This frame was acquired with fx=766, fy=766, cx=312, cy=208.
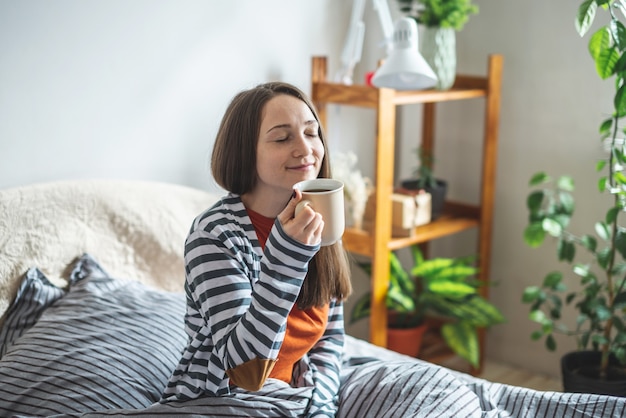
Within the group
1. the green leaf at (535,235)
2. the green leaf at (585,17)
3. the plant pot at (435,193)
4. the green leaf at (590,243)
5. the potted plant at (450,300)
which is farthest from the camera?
the plant pot at (435,193)

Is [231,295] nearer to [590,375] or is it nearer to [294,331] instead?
[294,331]

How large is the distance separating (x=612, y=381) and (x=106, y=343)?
1.39 metres

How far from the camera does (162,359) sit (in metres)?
1.67

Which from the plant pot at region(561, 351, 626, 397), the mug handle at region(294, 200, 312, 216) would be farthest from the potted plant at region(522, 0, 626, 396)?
the mug handle at region(294, 200, 312, 216)

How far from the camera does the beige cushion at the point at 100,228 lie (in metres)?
1.85

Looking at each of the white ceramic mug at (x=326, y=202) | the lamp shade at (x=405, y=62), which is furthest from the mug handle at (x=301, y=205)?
the lamp shade at (x=405, y=62)

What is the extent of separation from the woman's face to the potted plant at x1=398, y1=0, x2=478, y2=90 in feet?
3.79

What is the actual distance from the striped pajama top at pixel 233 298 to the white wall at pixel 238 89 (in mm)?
795

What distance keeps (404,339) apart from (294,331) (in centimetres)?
123

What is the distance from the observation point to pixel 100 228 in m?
2.02

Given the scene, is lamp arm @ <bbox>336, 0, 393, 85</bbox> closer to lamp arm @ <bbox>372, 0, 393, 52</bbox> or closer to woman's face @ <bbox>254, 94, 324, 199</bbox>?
lamp arm @ <bbox>372, 0, 393, 52</bbox>

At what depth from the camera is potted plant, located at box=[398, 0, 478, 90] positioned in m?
2.48

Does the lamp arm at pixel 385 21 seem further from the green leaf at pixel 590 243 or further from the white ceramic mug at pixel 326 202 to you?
the white ceramic mug at pixel 326 202

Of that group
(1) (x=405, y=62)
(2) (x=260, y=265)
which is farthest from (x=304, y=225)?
(1) (x=405, y=62)
